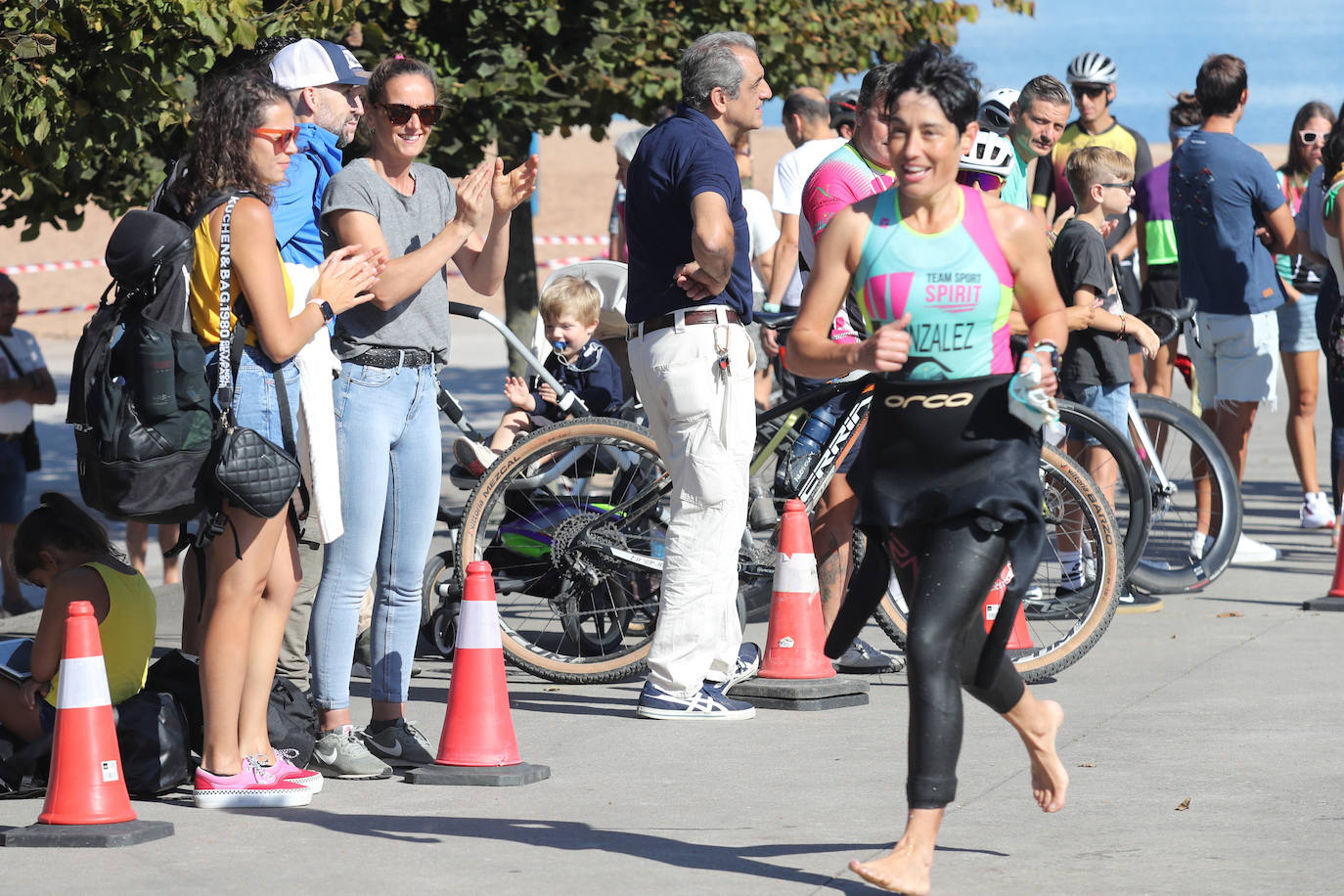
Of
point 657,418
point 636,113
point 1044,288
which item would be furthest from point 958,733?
point 636,113

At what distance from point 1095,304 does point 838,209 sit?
1945mm

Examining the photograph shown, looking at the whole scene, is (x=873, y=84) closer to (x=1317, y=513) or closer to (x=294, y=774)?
(x=294, y=774)

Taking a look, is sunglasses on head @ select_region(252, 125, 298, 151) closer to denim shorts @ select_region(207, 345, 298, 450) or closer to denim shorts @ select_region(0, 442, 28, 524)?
denim shorts @ select_region(207, 345, 298, 450)

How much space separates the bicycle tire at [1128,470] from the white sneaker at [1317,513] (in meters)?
3.39

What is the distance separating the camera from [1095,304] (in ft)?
25.7

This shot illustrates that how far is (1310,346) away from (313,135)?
257 inches

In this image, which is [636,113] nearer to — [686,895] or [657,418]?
[657,418]

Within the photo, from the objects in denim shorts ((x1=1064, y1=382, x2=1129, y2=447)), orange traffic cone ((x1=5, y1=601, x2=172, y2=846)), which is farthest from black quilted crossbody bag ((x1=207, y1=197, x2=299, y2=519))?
denim shorts ((x1=1064, y1=382, x2=1129, y2=447))

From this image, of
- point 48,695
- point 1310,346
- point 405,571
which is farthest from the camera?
point 1310,346

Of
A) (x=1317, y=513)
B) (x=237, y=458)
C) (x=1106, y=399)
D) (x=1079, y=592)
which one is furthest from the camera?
(x=1317, y=513)

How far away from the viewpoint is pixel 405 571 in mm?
5504

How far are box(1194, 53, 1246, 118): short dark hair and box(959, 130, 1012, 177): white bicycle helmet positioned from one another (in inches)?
112

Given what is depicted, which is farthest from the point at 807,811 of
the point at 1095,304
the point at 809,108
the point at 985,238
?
the point at 809,108

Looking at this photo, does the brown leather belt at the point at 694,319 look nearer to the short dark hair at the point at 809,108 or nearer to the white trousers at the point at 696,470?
the white trousers at the point at 696,470
